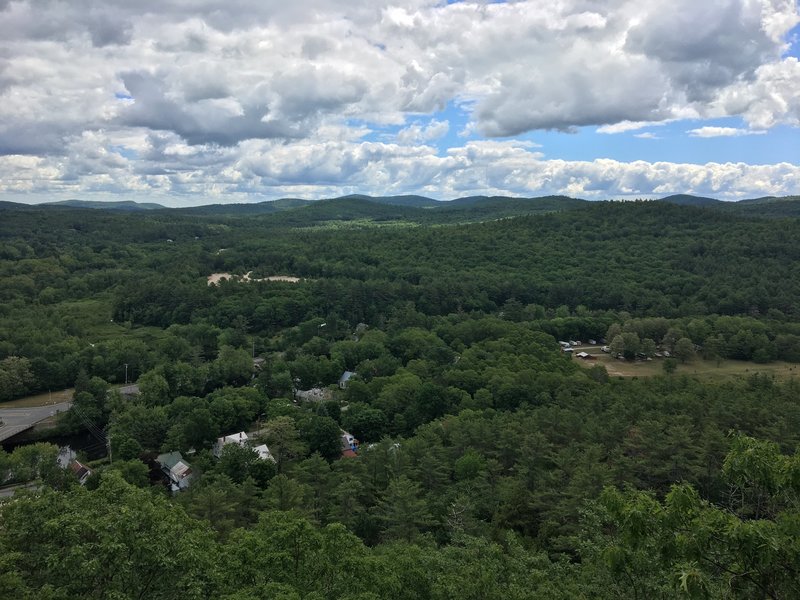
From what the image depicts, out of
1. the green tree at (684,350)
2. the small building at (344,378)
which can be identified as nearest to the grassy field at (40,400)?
the small building at (344,378)

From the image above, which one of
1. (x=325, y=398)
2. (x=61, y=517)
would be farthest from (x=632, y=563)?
(x=325, y=398)

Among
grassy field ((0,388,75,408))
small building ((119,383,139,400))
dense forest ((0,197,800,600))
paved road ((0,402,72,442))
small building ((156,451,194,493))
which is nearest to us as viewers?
dense forest ((0,197,800,600))

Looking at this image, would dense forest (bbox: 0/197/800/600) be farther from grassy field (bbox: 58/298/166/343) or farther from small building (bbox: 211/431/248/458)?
small building (bbox: 211/431/248/458)

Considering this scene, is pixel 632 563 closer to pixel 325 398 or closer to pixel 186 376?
pixel 325 398

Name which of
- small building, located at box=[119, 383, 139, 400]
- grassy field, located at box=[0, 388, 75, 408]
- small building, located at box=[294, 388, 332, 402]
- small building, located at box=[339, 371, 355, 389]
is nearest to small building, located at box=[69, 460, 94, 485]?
small building, located at box=[119, 383, 139, 400]

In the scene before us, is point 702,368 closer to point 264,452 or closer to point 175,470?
point 264,452
